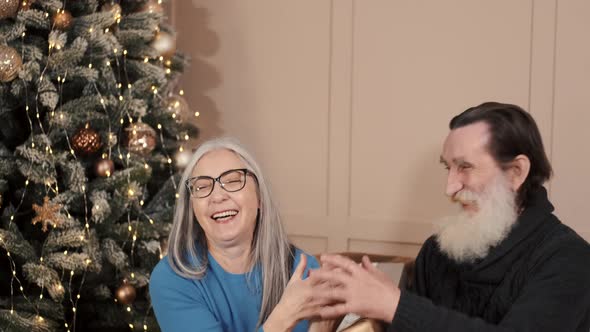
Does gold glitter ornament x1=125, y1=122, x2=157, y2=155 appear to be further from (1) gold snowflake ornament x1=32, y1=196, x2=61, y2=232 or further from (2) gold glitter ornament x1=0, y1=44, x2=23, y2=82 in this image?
(2) gold glitter ornament x1=0, y1=44, x2=23, y2=82

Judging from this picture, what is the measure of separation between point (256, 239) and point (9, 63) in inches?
57.0

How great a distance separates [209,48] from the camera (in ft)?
15.7

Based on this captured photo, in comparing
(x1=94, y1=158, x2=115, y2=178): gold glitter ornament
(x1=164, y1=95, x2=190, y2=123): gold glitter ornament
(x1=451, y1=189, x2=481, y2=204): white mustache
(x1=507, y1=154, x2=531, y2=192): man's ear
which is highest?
(x1=164, y1=95, x2=190, y2=123): gold glitter ornament

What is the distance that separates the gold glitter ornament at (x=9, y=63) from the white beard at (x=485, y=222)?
1.88 metres

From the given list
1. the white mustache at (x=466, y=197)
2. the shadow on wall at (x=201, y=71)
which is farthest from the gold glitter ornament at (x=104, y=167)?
the white mustache at (x=466, y=197)

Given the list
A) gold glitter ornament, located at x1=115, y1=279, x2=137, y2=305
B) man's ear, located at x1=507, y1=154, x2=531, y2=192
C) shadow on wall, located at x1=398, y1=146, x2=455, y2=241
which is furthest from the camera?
shadow on wall, located at x1=398, y1=146, x2=455, y2=241

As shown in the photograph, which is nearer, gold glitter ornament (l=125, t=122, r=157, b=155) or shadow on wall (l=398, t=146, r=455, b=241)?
gold glitter ornament (l=125, t=122, r=157, b=155)

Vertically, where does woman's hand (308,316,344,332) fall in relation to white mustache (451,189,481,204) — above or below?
below

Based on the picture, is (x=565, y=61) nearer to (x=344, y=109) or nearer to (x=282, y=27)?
(x=344, y=109)

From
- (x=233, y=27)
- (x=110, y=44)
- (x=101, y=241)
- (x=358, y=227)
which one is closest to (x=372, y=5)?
(x=233, y=27)

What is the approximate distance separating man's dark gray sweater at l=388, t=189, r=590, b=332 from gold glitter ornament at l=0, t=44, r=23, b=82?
6.23 ft

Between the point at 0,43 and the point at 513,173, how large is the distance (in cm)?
211


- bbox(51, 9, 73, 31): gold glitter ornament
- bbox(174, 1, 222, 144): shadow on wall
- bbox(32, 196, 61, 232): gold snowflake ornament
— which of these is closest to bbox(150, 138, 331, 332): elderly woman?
bbox(32, 196, 61, 232): gold snowflake ornament

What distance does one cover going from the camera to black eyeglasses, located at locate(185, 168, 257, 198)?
7.43 ft
